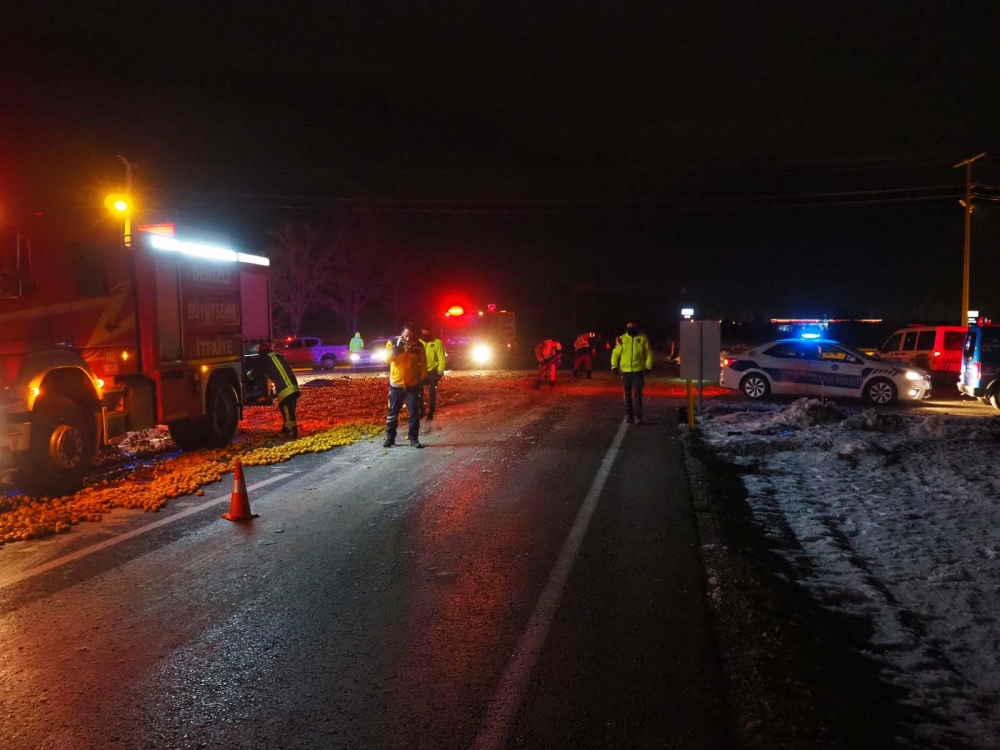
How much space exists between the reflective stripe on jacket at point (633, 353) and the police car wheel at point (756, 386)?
5878 mm

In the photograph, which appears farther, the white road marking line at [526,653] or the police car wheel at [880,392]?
the police car wheel at [880,392]

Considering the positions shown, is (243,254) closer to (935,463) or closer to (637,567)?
(637,567)

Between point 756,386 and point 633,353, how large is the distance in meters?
6.38

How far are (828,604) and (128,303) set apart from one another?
9.47 m

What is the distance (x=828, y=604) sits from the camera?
5543 millimetres

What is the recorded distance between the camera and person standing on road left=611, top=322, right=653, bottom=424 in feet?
48.4

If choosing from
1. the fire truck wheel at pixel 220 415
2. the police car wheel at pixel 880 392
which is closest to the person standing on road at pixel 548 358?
the police car wheel at pixel 880 392

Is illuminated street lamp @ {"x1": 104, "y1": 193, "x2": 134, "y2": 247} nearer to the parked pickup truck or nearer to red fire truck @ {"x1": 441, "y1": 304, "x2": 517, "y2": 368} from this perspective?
red fire truck @ {"x1": 441, "y1": 304, "x2": 517, "y2": 368}

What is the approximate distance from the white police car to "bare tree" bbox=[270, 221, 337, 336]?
132ft

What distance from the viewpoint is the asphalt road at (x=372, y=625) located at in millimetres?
3896

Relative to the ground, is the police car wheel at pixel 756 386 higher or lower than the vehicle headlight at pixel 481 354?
lower

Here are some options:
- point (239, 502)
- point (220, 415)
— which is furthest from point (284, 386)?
point (239, 502)

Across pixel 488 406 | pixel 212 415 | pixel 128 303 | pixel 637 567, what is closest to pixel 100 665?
pixel 637 567

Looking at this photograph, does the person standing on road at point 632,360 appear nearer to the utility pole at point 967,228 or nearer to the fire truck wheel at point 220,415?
the fire truck wheel at point 220,415
